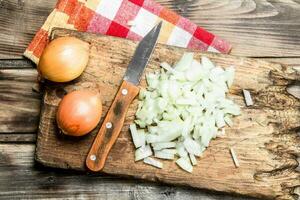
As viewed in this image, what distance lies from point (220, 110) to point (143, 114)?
0.62 feet

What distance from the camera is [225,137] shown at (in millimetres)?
1393

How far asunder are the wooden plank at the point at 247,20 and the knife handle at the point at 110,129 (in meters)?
0.31

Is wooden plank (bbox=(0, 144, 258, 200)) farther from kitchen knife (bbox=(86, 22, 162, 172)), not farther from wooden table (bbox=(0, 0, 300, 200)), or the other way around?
kitchen knife (bbox=(86, 22, 162, 172))

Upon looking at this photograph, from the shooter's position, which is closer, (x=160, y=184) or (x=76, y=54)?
(x=76, y=54)

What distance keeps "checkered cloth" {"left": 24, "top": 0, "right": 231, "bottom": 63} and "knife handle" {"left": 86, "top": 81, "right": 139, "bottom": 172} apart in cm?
19

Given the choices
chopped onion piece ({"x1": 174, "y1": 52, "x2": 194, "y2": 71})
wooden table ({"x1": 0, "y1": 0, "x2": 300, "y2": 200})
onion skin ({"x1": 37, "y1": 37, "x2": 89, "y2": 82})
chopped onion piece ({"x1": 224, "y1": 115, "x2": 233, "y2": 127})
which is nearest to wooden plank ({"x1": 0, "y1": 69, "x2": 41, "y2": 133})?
wooden table ({"x1": 0, "y1": 0, "x2": 300, "y2": 200})

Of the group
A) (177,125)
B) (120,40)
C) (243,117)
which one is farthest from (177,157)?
(120,40)

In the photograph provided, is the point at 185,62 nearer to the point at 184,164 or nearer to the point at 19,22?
the point at 184,164

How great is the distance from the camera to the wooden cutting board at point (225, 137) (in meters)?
1.38

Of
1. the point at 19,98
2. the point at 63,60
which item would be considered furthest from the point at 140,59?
the point at 19,98

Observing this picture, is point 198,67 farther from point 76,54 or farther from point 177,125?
point 76,54

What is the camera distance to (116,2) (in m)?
1.49

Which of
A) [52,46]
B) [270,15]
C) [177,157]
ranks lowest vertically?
[177,157]

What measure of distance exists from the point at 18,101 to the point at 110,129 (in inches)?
10.9
